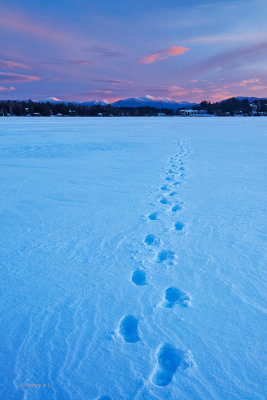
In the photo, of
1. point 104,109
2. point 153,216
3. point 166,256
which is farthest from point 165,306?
point 104,109

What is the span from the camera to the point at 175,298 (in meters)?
1.78

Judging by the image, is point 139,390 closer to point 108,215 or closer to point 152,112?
point 108,215

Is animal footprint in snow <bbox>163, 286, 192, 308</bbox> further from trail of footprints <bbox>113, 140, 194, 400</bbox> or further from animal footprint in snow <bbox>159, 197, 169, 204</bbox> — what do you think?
animal footprint in snow <bbox>159, 197, 169, 204</bbox>

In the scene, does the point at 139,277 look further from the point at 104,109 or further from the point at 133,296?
the point at 104,109

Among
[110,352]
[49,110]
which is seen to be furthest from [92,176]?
[49,110]

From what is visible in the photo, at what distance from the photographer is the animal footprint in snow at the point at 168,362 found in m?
1.26

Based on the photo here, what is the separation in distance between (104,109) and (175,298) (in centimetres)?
9443

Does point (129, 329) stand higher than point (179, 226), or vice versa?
point (179, 226)

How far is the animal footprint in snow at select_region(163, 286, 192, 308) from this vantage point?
1710mm

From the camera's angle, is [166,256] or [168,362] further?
[166,256]

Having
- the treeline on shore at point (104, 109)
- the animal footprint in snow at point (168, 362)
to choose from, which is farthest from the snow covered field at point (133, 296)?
the treeline on shore at point (104, 109)

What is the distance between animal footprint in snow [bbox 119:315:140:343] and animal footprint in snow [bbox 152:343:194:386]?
0.55 feet

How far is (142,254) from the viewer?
2293 mm

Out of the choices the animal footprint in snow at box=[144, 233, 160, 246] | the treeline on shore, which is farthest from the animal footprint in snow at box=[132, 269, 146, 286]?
the treeline on shore
